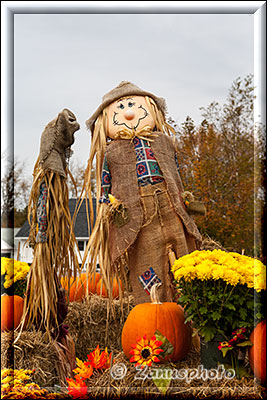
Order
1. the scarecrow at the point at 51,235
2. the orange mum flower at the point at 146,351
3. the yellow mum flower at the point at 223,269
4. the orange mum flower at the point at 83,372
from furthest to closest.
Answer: the scarecrow at the point at 51,235, the orange mum flower at the point at 83,372, the orange mum flower at the point at 146,351, the yellow mum flower at the point at 223,269

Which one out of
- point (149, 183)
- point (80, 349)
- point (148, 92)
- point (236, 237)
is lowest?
point (80, 349)

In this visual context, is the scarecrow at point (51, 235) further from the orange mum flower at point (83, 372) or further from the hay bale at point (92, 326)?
the hay bale at point (92, 326)

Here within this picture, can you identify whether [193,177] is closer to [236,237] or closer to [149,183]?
[236,237]

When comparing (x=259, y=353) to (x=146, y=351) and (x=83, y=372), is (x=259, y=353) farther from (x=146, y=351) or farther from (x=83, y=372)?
(x=83, y=372)

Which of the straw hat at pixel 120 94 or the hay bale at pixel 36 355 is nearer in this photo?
the hay bale at pixel 36 355

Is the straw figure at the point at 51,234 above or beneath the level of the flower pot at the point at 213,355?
above

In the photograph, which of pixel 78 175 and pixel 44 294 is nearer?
pixel 44 294

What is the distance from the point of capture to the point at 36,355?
124 inches

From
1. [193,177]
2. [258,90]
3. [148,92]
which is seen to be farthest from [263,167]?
[193,177]

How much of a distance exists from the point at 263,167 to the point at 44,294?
1737 mm

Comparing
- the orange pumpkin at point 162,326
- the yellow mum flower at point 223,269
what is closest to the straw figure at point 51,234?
the orange pumpkin at point 162,326

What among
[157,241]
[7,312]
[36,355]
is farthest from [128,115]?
[36,355]

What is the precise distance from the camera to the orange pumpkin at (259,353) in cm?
239

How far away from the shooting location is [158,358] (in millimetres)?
2707
